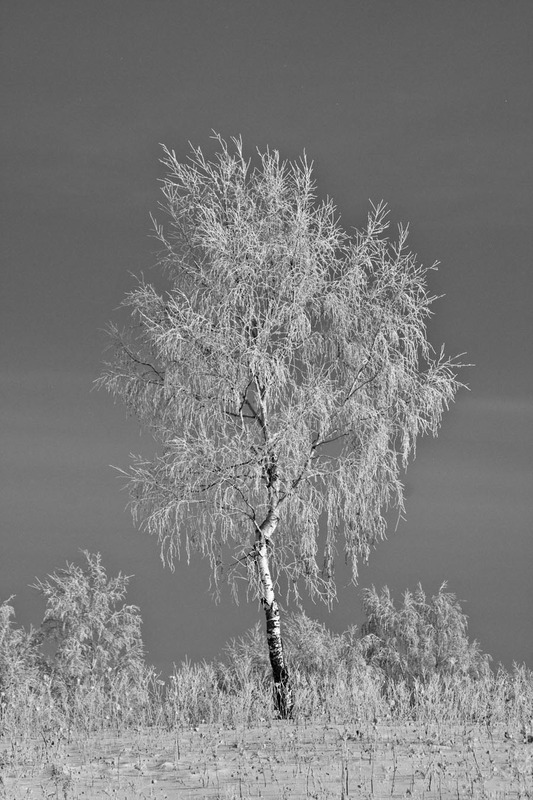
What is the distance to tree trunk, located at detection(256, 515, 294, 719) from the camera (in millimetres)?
15508

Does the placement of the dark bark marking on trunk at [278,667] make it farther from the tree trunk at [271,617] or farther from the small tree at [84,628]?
the small tree at [84,628]

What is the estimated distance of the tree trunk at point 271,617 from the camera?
1551 cm

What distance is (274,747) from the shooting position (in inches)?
477

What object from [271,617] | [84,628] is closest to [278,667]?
[271,617]

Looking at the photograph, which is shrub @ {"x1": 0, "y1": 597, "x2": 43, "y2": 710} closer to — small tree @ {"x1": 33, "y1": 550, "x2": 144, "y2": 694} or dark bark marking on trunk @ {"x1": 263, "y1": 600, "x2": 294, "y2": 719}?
small tree @ {"x1": 33, "y1": 550, "x2": 144, "y2": 694}

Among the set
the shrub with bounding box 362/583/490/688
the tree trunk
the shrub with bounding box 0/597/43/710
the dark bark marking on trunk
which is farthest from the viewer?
the shrub with bounding box 362/583/490/688

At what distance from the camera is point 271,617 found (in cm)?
1602

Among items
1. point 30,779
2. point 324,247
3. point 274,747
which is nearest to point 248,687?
point 274,747

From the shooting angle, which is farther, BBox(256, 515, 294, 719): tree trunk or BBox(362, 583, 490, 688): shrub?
BBox(362, 583, 490, 688): shrub

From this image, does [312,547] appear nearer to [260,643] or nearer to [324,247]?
[324,247]

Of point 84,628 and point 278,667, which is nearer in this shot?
point 278,667

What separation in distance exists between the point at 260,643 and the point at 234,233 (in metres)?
27.8

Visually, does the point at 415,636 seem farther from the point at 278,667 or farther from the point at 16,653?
the point at 278,667

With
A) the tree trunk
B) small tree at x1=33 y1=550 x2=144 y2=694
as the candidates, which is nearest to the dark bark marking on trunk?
the tree trunk
